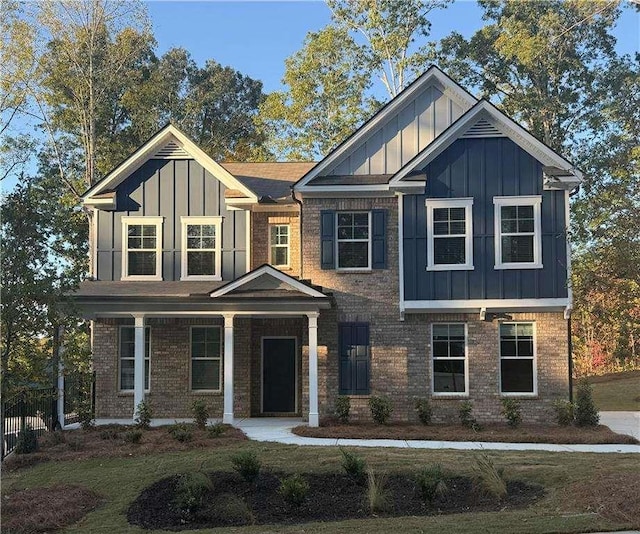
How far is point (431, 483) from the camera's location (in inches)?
400

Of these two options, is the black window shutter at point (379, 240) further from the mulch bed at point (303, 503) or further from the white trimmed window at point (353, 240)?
the mulch bed at point (303, 503)

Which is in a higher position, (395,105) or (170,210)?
(395,105)

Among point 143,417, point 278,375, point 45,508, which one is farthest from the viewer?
point 278,375

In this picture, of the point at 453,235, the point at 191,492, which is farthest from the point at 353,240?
the point at 191,492

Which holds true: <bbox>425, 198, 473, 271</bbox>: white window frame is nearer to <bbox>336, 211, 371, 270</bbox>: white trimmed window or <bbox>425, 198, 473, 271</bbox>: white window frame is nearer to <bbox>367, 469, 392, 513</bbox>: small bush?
<bbox>336, 211, 371, 270</bbox>: white trimmed window

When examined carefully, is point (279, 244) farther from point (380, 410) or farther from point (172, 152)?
point (380, 410)

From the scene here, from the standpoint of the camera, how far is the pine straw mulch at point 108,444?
1322 centimetres

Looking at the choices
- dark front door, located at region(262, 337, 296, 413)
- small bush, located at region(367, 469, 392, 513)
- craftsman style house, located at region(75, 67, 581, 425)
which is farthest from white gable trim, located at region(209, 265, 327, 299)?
small bush, located at region(367, 469, 392, 513)

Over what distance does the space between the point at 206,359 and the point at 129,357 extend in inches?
78.9

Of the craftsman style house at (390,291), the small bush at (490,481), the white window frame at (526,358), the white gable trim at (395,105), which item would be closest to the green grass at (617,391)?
the white window frame at (526,358)

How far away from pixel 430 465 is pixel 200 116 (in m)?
31.8

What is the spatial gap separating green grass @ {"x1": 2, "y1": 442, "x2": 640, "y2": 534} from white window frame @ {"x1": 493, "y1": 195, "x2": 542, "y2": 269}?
5465 mm

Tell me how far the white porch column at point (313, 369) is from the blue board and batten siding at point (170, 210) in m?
3.31

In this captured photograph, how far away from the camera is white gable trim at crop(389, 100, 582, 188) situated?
17188 mm
